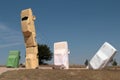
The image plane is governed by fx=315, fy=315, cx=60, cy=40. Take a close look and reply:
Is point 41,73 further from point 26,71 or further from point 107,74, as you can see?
point 107,74

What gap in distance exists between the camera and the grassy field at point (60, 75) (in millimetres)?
19377

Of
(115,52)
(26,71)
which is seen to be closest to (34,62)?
(26,71)

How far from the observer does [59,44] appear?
25.2m

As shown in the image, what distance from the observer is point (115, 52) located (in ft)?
74.4

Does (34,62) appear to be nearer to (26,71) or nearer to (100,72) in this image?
(26,71)

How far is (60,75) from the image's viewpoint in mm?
19688

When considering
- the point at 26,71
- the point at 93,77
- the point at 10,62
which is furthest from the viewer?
the point at 10,62

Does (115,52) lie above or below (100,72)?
above

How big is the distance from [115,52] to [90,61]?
247cm

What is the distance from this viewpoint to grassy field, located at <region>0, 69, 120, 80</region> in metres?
19.4

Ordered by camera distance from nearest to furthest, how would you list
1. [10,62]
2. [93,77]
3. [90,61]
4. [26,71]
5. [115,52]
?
[93,77]
[26,71]
[115,52]
[90,61]
[10,62]

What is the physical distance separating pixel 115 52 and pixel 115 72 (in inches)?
82.5

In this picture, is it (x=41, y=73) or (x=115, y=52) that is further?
(x=115, y=52)

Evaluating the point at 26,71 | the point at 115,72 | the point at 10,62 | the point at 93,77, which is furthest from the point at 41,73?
the point at 10,62
